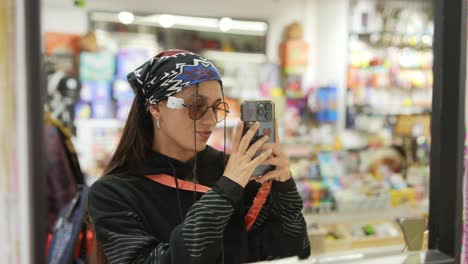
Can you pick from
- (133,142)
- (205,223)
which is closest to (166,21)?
(133,142)

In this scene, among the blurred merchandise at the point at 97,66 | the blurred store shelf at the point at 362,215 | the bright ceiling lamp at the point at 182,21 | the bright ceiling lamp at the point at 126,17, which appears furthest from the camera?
the blurred store shelf at the point at 362,215

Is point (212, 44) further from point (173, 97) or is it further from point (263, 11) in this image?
A: point (173, 97)

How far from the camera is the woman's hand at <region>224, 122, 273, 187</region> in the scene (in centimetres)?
81

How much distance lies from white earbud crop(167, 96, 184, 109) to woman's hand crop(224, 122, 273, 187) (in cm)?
11

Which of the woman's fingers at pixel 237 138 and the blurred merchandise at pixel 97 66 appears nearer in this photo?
the woman's fingers at pixel 237 138

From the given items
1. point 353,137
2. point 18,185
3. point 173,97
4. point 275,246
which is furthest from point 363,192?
point 18,185

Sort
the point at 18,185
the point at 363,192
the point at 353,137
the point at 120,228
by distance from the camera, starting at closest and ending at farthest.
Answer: the point at 18,185
the point at 120,228
the point at 363,192
the point at 353,137

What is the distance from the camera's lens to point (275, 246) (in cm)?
98

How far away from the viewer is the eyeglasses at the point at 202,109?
87cm

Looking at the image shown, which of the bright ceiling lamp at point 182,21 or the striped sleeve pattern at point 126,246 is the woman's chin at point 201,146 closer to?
the striped sleeve pattern at point 126,246

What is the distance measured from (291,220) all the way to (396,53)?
2.85m

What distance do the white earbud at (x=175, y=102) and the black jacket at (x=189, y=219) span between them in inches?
4.7

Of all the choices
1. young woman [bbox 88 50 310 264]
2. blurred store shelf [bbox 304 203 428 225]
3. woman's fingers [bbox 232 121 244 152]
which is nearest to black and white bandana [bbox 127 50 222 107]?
young woman [bbox 88 50 310 264]

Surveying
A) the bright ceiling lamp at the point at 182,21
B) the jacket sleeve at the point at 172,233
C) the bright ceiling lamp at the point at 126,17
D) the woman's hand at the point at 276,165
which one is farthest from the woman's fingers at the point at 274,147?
the bright ceiling lamp at the point at 126,17
